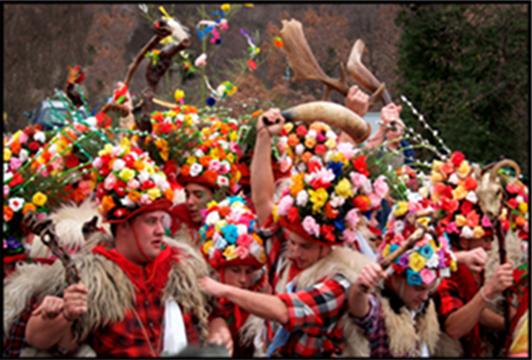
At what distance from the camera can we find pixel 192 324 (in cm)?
426

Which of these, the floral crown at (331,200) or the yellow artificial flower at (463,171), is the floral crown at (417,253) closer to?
the floral crown at (331,200)

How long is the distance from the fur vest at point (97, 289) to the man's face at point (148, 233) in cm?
14

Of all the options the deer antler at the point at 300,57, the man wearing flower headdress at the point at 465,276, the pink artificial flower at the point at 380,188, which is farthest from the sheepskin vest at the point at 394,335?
the deer antler at the point at 300,57

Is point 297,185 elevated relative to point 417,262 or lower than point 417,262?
elevated

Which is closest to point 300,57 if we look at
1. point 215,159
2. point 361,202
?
point 215,159

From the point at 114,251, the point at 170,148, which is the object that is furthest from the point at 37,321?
the point at 170,148

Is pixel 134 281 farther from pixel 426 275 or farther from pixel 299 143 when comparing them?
pixel 299 143

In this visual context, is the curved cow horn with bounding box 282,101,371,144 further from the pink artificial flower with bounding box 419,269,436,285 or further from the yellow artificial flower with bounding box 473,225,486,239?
the pink artificial flower with bounding box 419,269,436,285

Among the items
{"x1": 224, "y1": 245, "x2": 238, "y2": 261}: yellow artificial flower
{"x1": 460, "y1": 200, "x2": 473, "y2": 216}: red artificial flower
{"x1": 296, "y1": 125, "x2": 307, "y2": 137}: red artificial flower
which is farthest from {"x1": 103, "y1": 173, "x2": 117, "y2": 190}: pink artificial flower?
{"x1": 460, "y1": 200, "x2": 473, "y2": 216}: red artificial flower

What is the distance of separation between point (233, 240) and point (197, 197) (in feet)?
4.28

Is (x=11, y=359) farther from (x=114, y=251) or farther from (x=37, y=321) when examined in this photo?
(x=114, y=251)

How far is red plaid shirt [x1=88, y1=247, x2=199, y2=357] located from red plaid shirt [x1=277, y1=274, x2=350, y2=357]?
495 mm

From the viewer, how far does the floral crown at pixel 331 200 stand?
4.28 meters

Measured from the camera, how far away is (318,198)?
4320 millimetres
